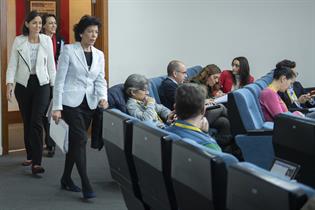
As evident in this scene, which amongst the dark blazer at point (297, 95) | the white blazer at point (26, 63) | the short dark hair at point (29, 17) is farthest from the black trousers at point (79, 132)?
the dark blazer at point (297, 95)

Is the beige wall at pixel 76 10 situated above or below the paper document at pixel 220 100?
above

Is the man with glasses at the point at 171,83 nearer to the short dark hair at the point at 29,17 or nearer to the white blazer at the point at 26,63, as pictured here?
the white blazer at the point at 26,63

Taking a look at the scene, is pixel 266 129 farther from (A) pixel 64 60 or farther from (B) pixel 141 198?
(B) pixel 141 198

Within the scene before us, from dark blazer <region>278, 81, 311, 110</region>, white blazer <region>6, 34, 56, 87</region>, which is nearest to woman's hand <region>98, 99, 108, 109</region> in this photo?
white blazer <region>6, 34, 56, 87</region>

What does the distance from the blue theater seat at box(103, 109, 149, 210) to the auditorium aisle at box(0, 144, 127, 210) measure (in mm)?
1075

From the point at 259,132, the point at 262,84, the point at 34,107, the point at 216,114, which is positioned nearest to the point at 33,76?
the point at 34,107

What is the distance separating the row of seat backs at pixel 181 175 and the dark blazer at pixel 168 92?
231 centimetres

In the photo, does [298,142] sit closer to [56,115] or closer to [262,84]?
[56,115]

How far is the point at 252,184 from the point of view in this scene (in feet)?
6.67

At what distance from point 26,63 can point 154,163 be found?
3.08 m

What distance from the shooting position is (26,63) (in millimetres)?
5484

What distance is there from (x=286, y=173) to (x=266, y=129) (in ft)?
5.83

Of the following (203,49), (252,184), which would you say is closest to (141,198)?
(252,184)

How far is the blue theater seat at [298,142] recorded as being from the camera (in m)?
3.33
